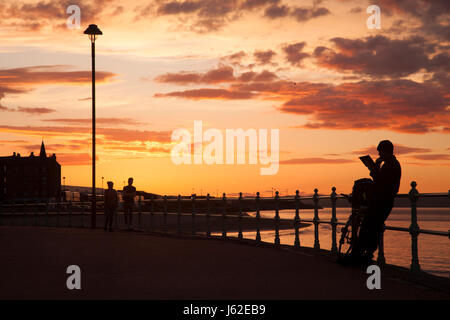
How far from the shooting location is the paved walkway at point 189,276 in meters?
8.38

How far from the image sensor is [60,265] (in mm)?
12000

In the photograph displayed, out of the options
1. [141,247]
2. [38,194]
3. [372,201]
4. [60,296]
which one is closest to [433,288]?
[372,201]

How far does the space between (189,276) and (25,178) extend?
Answer: 176222mm

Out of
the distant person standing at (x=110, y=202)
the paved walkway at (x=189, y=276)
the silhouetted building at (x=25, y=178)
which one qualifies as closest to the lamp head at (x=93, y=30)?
the distant person standing at (x=110, y=202)

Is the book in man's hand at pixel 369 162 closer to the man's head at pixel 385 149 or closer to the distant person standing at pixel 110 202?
the man's head at pixel 385 149

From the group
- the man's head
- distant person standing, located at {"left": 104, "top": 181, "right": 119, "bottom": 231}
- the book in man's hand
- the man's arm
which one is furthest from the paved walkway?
distant person standing, located at {"left": 104, "top": 181, "right": 119, "bottom": 231}

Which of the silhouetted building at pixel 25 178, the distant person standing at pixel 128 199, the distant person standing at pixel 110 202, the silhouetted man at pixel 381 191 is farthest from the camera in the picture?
the silhouetted building at pixel 25 178

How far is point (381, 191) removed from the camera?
412 inches

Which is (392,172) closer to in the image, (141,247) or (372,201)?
(372,201)

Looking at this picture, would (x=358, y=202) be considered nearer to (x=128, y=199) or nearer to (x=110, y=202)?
(x=128, y=199)

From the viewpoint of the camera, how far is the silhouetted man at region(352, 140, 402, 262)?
10.4 metres

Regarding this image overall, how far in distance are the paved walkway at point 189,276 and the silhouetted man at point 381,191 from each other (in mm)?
617

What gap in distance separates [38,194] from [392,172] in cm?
17634

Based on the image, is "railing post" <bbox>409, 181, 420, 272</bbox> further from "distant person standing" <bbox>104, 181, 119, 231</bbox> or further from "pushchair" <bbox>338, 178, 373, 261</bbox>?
"distant person standing" <bbox>104, 181, 119, 231</bbox>
